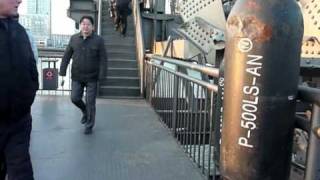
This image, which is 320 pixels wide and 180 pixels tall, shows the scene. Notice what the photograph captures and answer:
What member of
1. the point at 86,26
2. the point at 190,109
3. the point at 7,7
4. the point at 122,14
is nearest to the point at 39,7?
the point at 122,14

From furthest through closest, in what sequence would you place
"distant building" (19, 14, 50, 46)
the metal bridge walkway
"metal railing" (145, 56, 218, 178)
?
1. "distant building" (19, 14, 50, 46)
2. the metal bridge walkway
3. "metal railing" (145, 56, 218, 178)

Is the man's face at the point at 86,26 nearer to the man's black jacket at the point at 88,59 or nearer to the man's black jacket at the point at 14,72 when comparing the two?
the man's black jacket at the point at 88,59

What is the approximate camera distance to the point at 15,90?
342 cm

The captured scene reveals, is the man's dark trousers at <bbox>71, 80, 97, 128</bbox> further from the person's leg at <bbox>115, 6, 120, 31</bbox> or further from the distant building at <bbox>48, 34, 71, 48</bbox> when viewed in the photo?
the distant building at <bbox>48, 34, 71, 48</bbox>

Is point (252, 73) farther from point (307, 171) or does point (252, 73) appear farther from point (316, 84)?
point (316, 84)

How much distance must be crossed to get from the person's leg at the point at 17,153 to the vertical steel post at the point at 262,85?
172 centimetres

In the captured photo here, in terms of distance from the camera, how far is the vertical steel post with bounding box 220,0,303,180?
7.71ft

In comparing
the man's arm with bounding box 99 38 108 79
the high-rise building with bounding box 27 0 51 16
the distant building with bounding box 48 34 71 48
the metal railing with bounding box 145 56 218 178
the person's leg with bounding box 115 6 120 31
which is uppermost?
the high-rise building with bounding box 27 0 51 16

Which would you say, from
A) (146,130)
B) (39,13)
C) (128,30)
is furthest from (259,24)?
(39,13)

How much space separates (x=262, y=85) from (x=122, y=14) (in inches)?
471

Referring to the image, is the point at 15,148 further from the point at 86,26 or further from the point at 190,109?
the point at 86,26

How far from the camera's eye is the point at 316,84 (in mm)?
5367

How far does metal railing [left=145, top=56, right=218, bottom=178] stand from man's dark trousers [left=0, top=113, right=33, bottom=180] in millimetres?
1694

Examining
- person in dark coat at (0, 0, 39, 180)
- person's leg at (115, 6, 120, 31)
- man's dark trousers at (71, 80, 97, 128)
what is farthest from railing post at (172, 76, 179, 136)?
person's leg at (115, 6, 120, 31)
